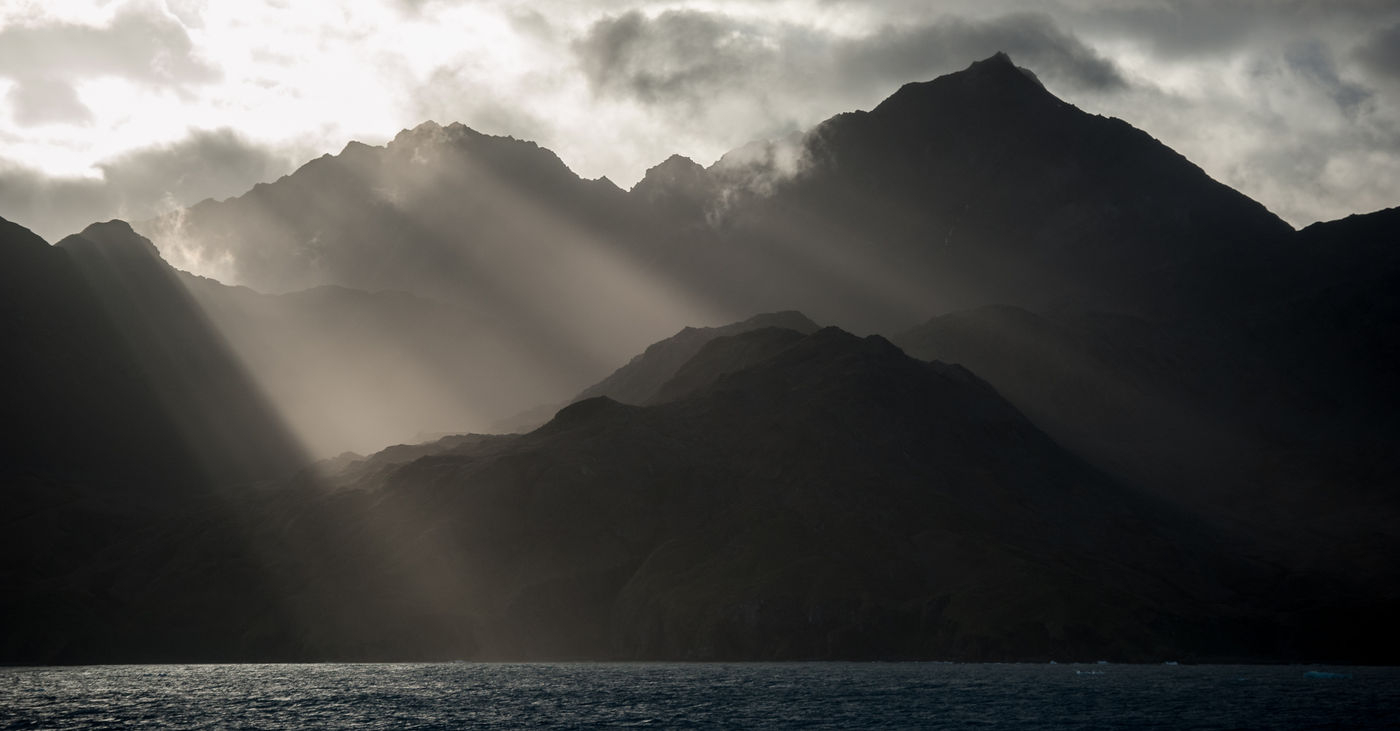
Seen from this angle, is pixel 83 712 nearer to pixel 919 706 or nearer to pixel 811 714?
pixel 811 714

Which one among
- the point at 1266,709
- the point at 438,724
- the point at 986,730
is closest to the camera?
the point at 986,730

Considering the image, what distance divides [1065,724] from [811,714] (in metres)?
35.9

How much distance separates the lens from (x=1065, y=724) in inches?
6772

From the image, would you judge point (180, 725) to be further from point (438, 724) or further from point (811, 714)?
point (811, 714)

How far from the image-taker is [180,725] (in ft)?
574

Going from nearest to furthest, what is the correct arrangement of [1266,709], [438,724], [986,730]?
[986,730], [438,724], [1266,709]

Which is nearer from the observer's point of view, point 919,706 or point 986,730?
point 986,730

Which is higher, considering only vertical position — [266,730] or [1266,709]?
[266,730]

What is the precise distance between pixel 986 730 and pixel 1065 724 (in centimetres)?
1347

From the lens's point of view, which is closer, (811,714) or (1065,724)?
(1065,724)

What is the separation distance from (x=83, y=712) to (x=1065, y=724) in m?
139

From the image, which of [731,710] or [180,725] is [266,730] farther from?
[731,710]

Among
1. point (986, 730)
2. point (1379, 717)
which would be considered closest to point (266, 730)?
point (986, 730)

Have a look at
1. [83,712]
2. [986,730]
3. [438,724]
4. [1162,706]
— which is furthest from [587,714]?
[1162,706]
